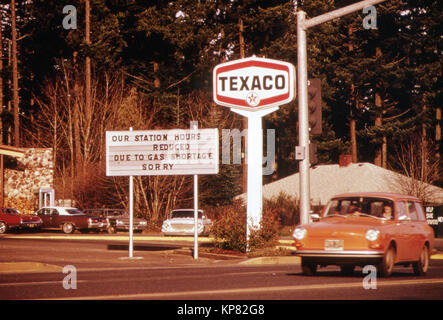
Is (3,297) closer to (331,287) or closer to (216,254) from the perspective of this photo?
(331,287)

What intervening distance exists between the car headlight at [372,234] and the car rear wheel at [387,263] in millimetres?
531

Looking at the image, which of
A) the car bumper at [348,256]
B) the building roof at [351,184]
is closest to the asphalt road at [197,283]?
the car bumper at [348,256]

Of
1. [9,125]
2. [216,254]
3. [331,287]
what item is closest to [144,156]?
[216,254]

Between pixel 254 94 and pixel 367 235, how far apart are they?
11590 millimetres

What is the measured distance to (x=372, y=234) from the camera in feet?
55.1

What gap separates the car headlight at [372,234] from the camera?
660 inches

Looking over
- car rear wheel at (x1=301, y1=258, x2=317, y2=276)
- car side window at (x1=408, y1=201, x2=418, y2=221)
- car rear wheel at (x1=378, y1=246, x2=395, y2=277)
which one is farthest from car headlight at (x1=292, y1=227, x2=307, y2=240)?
car side window at (x1=408, y1=201, x2=418, y2=221)

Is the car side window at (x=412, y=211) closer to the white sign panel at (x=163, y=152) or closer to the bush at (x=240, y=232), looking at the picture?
the bush at (x=240, y=232)

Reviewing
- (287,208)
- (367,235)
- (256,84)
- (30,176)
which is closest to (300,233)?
(367,235)

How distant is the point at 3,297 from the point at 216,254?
548 inches

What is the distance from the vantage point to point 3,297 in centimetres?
1369

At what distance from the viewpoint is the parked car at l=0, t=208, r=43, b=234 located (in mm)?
50562

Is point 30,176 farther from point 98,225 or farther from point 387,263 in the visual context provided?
Result: point 387,263
